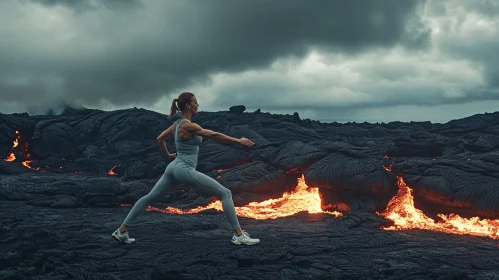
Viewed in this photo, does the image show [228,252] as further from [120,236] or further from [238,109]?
[238,109]

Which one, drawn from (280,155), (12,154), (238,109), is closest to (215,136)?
(280,155)

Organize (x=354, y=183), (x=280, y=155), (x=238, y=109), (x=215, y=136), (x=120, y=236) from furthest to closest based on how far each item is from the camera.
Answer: (x=238, y=109)
(x=280, y=155)
(x=354, y=183)
(x=120, y=236)
(x=215, y=136)

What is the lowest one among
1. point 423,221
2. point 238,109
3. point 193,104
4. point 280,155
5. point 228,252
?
point 423,221

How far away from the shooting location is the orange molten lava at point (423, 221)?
34.7ft

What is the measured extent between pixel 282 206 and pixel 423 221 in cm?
460

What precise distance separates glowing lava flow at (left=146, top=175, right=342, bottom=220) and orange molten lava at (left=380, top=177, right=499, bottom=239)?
1858 mm

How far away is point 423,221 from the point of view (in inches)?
460

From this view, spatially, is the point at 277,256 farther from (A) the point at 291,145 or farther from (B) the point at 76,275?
(A) the point at 291,145

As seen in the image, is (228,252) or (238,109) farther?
(238,109)

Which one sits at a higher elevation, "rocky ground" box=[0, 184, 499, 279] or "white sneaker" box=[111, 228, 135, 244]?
"white sneaker" box=[111, 228, 135, 244]

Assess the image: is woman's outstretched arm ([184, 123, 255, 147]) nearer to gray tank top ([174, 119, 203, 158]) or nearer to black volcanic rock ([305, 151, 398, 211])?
gray tank top ([174, 119, 203, 158])

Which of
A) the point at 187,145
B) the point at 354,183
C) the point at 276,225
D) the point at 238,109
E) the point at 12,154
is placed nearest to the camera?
the point at 187,145

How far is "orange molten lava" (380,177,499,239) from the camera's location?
34.7ft

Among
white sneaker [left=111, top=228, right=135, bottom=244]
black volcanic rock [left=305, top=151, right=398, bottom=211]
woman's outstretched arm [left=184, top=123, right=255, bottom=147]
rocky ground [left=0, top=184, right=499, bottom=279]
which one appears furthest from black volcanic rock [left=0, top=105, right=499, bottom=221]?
woman's outstretched arm [left=184, top=123, right=255, bottom=147]
